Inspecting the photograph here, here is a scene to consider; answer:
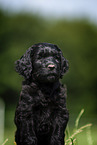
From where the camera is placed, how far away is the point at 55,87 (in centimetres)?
444

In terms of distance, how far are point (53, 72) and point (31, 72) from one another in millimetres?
391

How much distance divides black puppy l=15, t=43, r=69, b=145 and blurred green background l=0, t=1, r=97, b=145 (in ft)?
50.5

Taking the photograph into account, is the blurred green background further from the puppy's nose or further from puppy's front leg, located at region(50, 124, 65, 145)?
the puppy's nose

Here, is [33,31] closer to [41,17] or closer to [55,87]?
[41,17]

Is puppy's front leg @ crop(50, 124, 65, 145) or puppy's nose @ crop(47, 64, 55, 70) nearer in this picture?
puppy's nose @ crop(47, 64, 55, 70)

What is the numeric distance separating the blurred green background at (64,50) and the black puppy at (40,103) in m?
15.4

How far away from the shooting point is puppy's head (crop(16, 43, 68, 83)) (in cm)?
416

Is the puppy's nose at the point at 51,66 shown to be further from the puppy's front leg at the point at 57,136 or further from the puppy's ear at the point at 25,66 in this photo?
the puppy's front leg at the point at 57,136

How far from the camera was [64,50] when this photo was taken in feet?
72.9

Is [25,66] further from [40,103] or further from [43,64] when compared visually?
[40,103]

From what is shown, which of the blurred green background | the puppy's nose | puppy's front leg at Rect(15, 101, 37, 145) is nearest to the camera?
the puppy's nose

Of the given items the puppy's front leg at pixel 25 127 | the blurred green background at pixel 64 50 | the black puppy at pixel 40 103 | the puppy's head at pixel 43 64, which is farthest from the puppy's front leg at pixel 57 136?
the blurred green background at pixel 64 50

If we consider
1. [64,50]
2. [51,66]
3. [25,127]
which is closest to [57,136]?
[25,127]

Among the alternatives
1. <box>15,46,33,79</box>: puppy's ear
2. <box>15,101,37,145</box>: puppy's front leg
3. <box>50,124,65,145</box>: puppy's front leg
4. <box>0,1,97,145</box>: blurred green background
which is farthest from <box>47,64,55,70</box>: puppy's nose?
<box>0,1,97,145</box>: blurred green background
